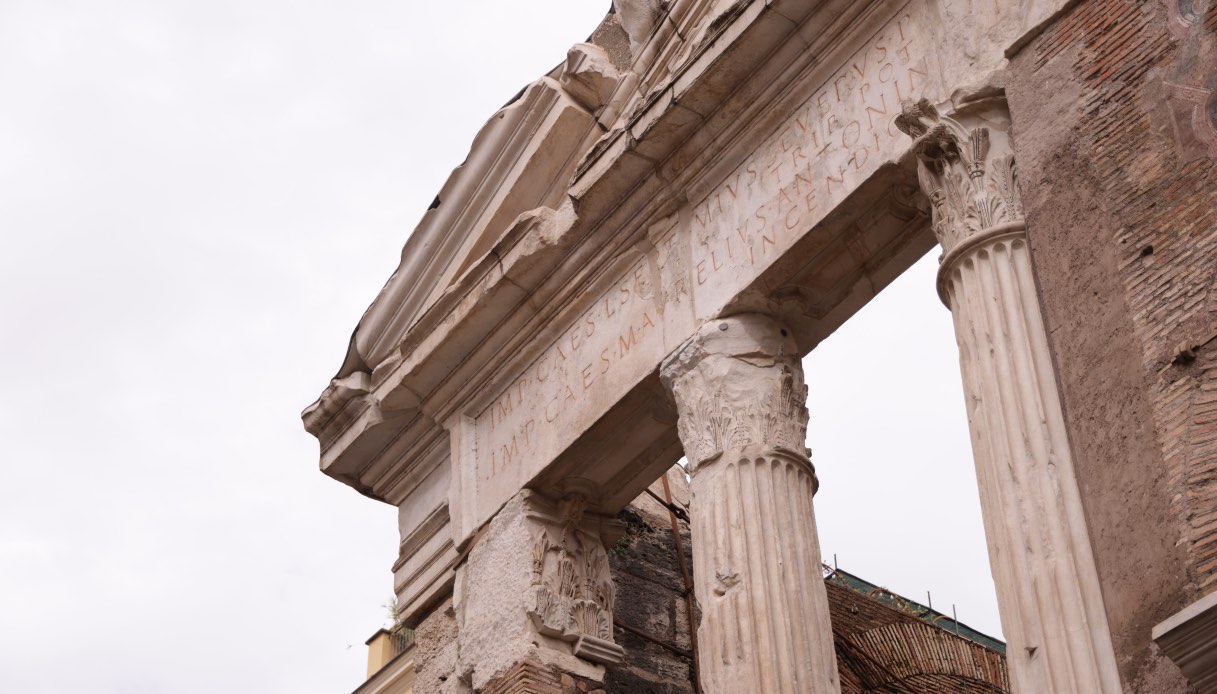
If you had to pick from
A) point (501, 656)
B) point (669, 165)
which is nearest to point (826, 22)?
point (669, 165)

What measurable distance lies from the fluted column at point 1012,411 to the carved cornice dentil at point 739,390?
1303 millimetres

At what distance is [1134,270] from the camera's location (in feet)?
22.4

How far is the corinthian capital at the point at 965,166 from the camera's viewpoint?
759 cm

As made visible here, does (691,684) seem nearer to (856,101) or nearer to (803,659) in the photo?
(803,659)

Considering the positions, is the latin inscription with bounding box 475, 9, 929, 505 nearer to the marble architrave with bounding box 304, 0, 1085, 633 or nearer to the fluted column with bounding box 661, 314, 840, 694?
the marble architrave with bounding box 304, 0, 1085, 633

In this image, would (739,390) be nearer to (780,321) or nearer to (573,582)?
(780,321)

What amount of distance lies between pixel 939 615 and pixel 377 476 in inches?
229

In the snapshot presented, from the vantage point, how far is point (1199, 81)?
6949mm

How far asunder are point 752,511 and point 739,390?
2.18ft

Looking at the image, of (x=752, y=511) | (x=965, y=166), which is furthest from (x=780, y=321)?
(x=965, y=166)

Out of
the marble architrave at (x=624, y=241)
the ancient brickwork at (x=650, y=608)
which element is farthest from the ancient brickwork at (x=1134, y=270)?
the ancient brickwork at (x=650, y=608)

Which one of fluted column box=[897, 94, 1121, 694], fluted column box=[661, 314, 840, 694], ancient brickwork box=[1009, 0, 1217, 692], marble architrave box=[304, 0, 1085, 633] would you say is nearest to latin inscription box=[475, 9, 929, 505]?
marble architrave box=[304, 0, 1085, 633]

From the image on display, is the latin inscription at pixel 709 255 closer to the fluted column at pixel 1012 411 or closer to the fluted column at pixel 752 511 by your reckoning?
the fluted column at pixel 752 511

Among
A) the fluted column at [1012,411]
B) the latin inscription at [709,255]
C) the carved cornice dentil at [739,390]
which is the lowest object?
the fluted column at [1012,411]
